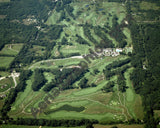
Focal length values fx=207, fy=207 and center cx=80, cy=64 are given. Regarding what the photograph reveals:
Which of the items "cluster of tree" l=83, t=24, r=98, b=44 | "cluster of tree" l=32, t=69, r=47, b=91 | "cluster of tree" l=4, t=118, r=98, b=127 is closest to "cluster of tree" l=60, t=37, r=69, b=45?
"cluster of tree" l=83, t=24, r=98, b=44

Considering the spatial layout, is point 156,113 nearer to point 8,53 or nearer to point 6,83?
point 6,83

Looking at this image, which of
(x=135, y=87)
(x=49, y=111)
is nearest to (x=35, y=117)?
(x=49, y=111)

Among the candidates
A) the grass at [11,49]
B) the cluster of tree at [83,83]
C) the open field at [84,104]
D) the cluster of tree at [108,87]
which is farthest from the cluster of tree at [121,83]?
the grass at [11,49]

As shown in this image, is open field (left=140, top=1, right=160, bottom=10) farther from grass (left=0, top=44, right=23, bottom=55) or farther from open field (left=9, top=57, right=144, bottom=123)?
grass (left=0, top=44, right=23, bottom=55)

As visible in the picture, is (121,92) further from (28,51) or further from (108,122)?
(28,51)

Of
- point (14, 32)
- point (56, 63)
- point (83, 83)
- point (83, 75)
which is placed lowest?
point (83, 75)

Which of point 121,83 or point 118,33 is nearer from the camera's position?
point 121,83

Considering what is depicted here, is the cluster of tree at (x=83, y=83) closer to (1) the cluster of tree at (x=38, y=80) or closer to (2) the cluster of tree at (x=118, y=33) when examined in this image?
(1) the cluster of tree at (x=38, y=80)

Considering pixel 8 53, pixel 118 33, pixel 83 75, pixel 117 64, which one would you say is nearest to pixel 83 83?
pixel 83 75
